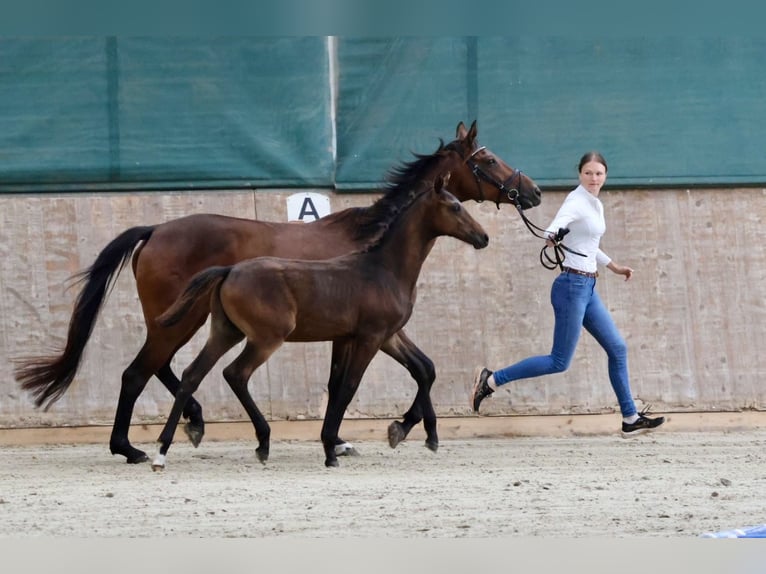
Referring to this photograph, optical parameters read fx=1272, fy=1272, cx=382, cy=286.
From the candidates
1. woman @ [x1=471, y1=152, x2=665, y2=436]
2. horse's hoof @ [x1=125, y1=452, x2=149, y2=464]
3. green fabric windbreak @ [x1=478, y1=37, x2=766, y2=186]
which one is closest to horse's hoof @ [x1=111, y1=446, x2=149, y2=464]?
horse's hoof @ [x1=125, y1=452, x2=149, y2=464]

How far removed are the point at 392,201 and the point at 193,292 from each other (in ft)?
5.23

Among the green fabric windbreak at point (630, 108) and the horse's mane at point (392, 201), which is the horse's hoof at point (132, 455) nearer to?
the horse's mane at point (392, 201)

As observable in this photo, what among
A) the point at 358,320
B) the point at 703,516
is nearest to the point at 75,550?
the point at 703,516

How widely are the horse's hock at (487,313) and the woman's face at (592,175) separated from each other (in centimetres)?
170

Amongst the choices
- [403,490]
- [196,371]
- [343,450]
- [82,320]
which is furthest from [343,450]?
[82,320]

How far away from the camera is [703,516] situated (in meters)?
5.70

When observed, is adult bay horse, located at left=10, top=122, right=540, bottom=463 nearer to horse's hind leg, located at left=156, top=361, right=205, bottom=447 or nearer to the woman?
horse's hind leg, located at left=156, top=361, right=205, bottom=447

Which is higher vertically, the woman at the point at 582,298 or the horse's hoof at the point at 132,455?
the woman at the point at 582,298

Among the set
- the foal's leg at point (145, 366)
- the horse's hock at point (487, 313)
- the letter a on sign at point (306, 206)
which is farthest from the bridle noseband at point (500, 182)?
the foal's leg at point (145, 366)

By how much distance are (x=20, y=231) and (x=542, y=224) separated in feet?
13.6

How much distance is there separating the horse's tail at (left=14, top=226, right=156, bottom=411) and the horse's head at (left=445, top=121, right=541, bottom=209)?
2203mm

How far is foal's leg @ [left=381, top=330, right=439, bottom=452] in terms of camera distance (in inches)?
335

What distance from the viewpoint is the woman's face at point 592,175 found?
8484 millimetres

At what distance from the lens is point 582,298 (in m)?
8.39
